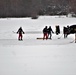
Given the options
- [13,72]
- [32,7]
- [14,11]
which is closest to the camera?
[13,72]

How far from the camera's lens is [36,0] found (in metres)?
120

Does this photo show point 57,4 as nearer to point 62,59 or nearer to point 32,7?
point 32,7

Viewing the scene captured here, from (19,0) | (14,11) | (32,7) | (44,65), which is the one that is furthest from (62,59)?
(19,0)

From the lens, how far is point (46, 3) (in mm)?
123312

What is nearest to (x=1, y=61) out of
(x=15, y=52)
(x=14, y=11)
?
(x=15, y=52)

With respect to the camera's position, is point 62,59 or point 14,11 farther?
point 14,11

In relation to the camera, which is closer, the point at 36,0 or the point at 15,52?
the point at 15,52

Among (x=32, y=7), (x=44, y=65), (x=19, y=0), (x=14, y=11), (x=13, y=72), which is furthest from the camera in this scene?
(x=19, y=0)

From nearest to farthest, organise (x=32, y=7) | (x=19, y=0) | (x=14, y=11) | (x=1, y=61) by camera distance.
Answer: (x=1, y=61) < (x=14, y=11) < (x=32, y=7) < (x=19, y=0)

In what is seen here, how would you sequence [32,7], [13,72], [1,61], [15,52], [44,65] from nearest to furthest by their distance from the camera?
1. [13,72]
2. [44,65]
3. [1,61]
4. [15,52]
5. [32,7]

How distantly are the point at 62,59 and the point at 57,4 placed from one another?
110 meters

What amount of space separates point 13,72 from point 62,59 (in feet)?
10.1

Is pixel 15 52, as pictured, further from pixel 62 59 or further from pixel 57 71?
pixel 57 71

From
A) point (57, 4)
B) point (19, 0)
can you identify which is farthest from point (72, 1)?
point (19, 0)
